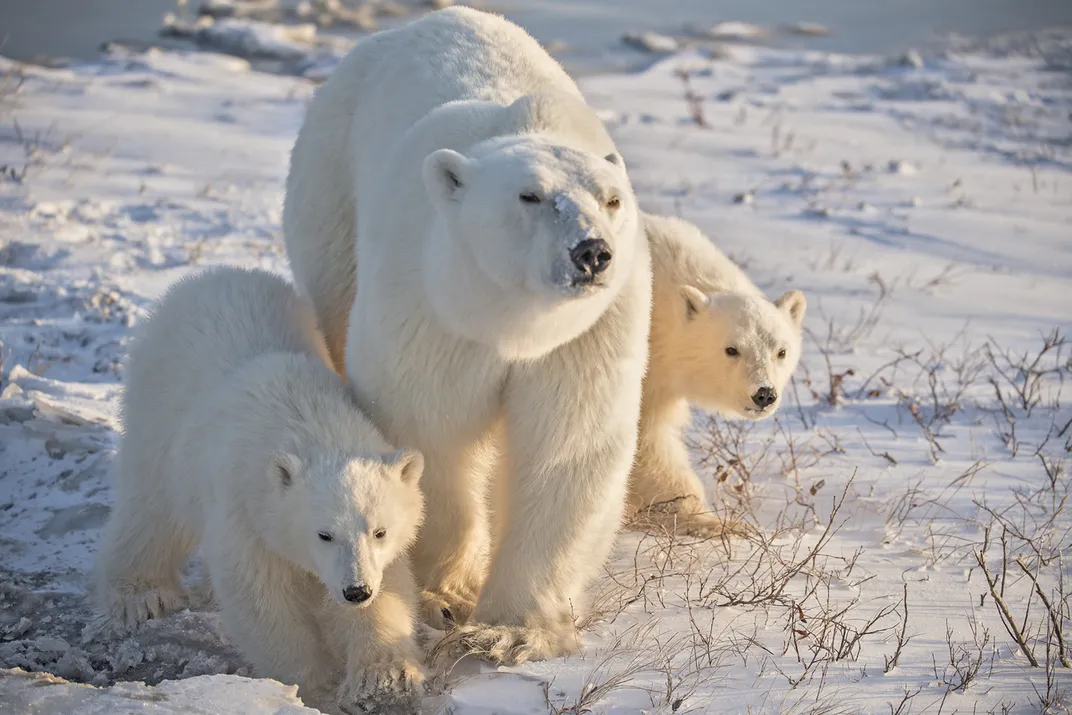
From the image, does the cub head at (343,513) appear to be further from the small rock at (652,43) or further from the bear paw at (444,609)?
the small rock at (652,43)

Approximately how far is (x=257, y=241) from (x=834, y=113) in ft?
24.2

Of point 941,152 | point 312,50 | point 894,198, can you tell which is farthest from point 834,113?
point 312,50

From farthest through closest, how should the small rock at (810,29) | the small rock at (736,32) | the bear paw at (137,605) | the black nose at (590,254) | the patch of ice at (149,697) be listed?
1. the small rock at (810,29)
2. the small rock at (736,32)
3. the bear paw at (137,605)
4. the black nose at (590,254)
5. the patch of ice at (149,697)

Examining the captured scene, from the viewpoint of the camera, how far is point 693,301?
4.74 metres

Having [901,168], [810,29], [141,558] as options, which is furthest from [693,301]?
[810,29]

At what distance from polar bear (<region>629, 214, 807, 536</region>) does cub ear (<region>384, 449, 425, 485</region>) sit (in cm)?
136

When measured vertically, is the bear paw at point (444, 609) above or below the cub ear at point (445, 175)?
below

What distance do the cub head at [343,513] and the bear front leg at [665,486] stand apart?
1.47m

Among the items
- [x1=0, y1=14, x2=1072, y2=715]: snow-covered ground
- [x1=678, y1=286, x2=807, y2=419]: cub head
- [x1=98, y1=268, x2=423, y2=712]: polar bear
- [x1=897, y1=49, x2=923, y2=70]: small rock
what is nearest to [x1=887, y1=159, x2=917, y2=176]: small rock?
[x1=0, y1=14, x2=1072, y2=715]: snow-covered ground

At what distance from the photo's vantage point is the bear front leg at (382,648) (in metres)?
3.50

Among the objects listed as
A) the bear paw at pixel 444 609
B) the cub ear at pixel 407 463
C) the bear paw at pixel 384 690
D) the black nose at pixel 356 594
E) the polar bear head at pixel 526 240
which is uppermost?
the polar bear head at pixel 526 240

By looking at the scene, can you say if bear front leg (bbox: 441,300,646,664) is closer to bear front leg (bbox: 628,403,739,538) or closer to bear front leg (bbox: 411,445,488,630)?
bear front leg (bbox: 411,445,488,630)

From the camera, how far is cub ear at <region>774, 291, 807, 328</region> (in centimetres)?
496

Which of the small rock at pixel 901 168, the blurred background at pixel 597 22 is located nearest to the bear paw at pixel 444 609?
the small rock at pixel 901 168
